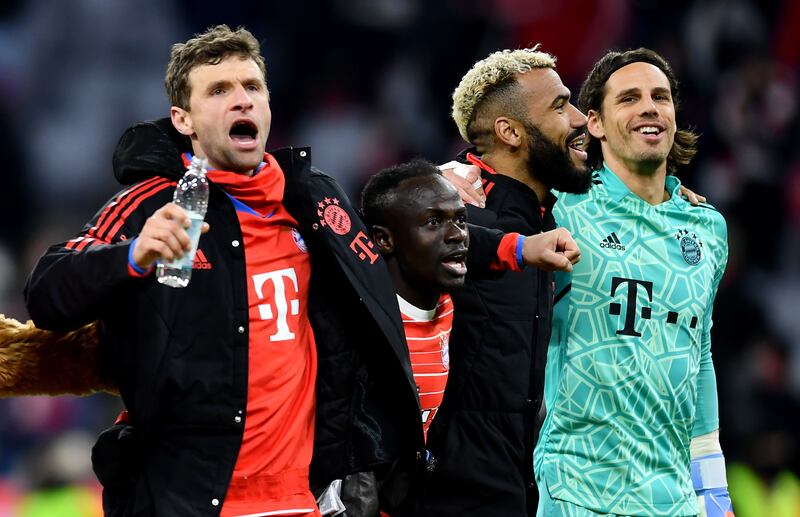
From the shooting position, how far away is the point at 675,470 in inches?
165

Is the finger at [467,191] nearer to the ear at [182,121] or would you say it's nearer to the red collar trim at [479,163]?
the red collar trim at [479,163]

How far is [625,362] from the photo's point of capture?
Answer: 163 inches

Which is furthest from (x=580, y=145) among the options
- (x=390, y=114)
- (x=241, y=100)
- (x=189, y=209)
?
(x=390, y=114)

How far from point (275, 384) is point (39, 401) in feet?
14.0

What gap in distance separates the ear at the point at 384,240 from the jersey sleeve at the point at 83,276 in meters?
0.91

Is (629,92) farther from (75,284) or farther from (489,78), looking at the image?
(75,284)

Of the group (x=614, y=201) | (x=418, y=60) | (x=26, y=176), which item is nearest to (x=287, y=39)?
(x=418, y=60)

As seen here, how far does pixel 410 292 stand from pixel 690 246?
1.04 metres

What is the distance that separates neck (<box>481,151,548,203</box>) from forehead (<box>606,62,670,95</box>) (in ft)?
1.36

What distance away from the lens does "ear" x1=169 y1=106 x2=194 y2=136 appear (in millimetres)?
3637

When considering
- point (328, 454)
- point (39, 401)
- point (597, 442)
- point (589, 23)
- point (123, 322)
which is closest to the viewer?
point (123, 322)

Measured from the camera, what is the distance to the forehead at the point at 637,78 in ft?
14.9

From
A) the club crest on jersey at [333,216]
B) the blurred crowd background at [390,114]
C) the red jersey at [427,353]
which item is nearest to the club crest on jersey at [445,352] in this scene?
the red jersey at [427,353]

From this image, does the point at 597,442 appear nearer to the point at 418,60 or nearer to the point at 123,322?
the point at 123,322
